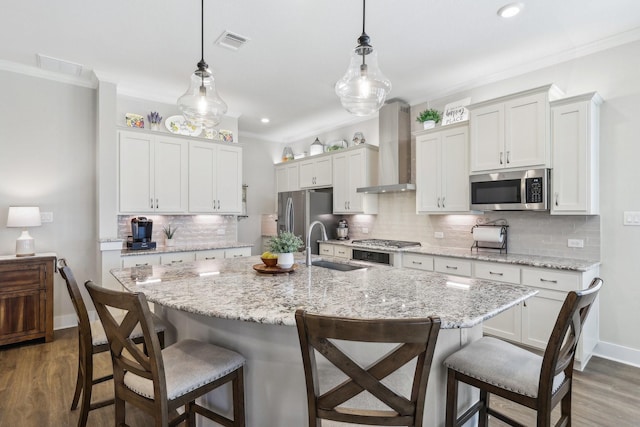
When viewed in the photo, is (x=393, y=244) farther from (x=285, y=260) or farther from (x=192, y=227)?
(x=192, y=227)

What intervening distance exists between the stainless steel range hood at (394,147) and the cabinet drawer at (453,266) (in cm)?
123

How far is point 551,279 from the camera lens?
2.90m

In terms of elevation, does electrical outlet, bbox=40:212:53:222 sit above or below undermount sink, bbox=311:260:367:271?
above

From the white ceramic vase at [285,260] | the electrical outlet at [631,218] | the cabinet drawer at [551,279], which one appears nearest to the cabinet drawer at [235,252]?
the white ceramic vase at [285,260]

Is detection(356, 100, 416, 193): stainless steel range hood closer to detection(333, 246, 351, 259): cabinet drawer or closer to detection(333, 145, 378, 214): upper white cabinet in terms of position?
detection(333, 145, 378, 214): upper white cabinet

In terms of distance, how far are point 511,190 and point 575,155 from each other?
0.58m

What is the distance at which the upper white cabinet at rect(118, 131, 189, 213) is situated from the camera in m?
4.08

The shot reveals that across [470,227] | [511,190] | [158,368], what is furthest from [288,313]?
[470,227]

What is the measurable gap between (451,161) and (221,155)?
3156mm

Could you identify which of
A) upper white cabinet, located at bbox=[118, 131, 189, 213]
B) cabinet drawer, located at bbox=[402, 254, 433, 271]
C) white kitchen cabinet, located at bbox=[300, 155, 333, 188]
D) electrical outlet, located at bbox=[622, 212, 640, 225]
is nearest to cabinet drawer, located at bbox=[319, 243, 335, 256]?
white kitchen cabinet, located at bbox=[300, 155, 333, 188]

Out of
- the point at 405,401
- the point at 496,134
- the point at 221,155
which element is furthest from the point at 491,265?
the point at 221,155

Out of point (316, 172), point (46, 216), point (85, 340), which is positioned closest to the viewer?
point (85, 340)

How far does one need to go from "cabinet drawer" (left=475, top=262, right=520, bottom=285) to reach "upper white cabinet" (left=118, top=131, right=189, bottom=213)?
12.2ft

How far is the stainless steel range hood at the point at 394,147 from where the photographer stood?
179 inches
